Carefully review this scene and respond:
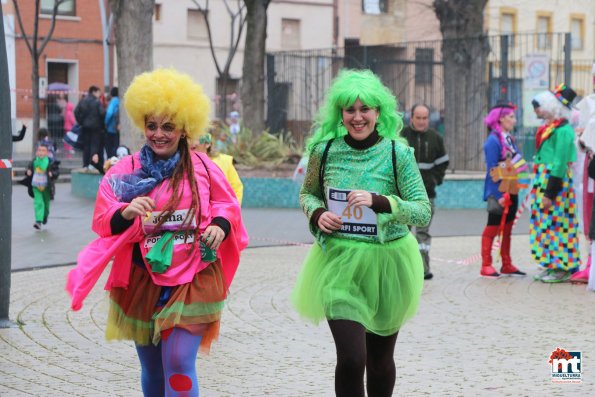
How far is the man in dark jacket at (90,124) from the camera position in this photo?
25406mm

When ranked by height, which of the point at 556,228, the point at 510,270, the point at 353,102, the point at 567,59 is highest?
the point at 567,59

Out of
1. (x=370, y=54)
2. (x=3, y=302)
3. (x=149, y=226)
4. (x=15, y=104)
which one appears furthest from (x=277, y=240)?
(x=15, y=104)

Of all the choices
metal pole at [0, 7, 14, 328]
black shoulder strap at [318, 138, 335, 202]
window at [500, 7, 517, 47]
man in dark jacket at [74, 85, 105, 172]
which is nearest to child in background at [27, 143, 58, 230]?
metal pole at [0, 7, 14, 328]

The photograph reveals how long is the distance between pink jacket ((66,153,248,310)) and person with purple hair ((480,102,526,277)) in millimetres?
6761

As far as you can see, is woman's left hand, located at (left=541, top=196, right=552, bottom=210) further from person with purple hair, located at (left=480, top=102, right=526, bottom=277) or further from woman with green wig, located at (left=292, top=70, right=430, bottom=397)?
woman with green wig, located at (left=292, top=70, right=430, bottom=397)

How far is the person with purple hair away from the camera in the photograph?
11.8 metres

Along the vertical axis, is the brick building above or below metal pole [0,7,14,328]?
above

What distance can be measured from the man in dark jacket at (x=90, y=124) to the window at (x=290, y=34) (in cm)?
2324

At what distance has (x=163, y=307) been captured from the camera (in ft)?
17.3

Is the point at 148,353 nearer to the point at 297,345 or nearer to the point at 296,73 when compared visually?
the point at 297,345

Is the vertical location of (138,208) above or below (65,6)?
below

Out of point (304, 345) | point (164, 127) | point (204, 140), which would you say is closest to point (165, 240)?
point (164, 127)

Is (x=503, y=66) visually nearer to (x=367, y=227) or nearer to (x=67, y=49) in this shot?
(x=367, y=227)

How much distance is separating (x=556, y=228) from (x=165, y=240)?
23.2 feet
